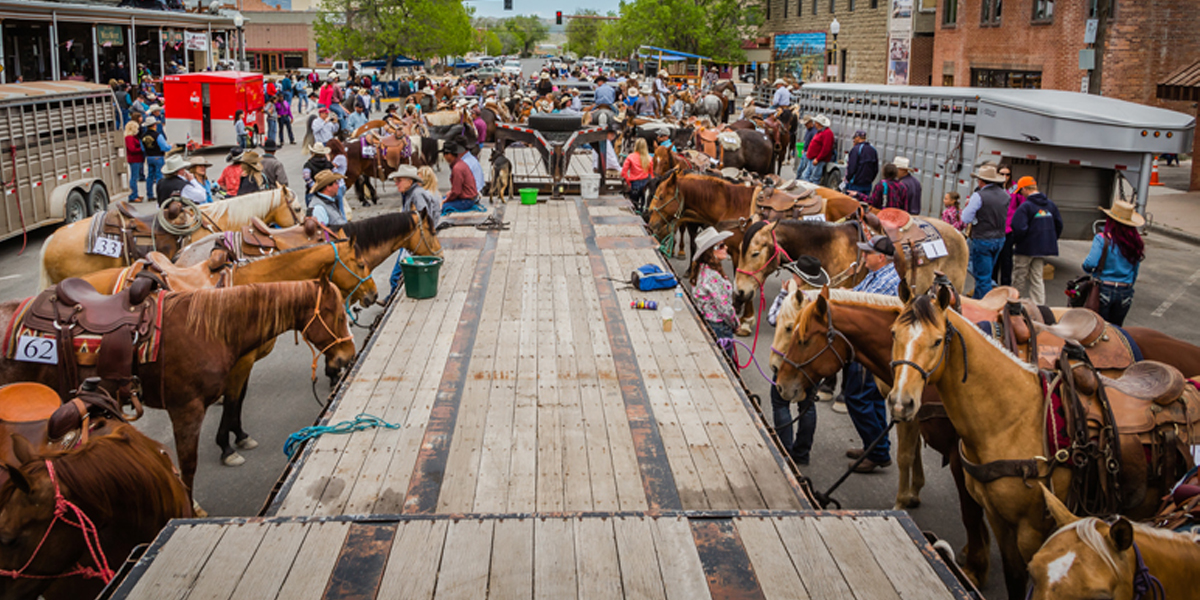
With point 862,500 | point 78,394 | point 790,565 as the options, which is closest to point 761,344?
point 862,500

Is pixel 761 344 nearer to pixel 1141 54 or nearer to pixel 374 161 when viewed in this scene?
pixel 374 161

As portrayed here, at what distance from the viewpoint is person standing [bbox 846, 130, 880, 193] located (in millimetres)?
15617

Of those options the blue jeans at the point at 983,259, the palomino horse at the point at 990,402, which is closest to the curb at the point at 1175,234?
the blue jeans at the point at 983,259

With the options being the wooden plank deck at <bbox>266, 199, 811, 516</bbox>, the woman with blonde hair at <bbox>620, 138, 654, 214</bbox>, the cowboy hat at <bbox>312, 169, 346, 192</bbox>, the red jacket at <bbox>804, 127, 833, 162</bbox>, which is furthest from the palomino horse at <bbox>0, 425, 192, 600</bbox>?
the red jacket at <bbox>804, 127, 833, 162</bbox>

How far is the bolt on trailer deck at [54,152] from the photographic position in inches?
519

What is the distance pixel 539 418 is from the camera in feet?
19.8

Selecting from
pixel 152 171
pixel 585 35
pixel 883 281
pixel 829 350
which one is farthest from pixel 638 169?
pixel 585 35

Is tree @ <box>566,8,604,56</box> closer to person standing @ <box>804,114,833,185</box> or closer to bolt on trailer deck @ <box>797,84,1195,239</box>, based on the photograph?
person standing @ <box>804,114,833,185</box>

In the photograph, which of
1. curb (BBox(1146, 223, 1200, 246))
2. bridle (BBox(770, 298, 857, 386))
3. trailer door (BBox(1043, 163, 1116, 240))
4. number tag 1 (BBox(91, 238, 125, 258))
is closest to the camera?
bridle (BBox(770, 298, 857, 386))

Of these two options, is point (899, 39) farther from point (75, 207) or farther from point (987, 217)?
point (75, 207)

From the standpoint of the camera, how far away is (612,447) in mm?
5594

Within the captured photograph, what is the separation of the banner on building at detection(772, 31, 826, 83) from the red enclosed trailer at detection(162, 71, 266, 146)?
2903cm

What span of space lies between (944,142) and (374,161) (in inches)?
456

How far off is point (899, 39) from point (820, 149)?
20276 millimetres
